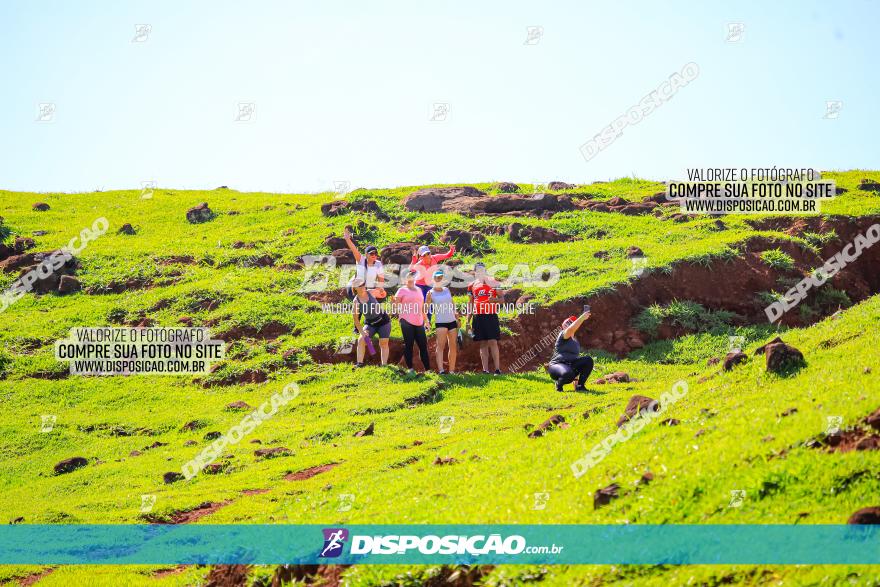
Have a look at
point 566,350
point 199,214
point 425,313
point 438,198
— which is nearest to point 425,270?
point 425,313

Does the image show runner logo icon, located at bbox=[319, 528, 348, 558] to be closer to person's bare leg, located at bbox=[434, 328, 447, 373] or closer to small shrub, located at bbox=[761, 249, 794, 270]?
person's bare leg, located at bbox=[434, 328, 447, 373]

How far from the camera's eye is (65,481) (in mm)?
14992

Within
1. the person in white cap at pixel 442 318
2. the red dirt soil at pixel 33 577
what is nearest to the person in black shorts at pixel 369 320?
the person in white cap at pixel 442 318

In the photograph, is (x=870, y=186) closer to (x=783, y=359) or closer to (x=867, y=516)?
(x=783, y=359)

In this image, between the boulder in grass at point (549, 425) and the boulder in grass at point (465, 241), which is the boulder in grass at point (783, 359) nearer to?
the boulder in grass at point (549, 425)

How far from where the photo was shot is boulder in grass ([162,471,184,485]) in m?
14.2

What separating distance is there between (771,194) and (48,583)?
26773 millimetres

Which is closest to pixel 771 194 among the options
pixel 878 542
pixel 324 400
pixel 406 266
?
pixel 406 266

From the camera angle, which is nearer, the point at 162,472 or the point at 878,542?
the point at 878,542

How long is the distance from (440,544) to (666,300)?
15793 mm

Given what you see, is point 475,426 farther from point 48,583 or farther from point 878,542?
point 878,542

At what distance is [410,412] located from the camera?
55.7 feet

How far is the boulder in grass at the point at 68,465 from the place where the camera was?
51.4 feet

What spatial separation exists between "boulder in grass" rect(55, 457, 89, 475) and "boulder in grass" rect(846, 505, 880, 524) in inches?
513
